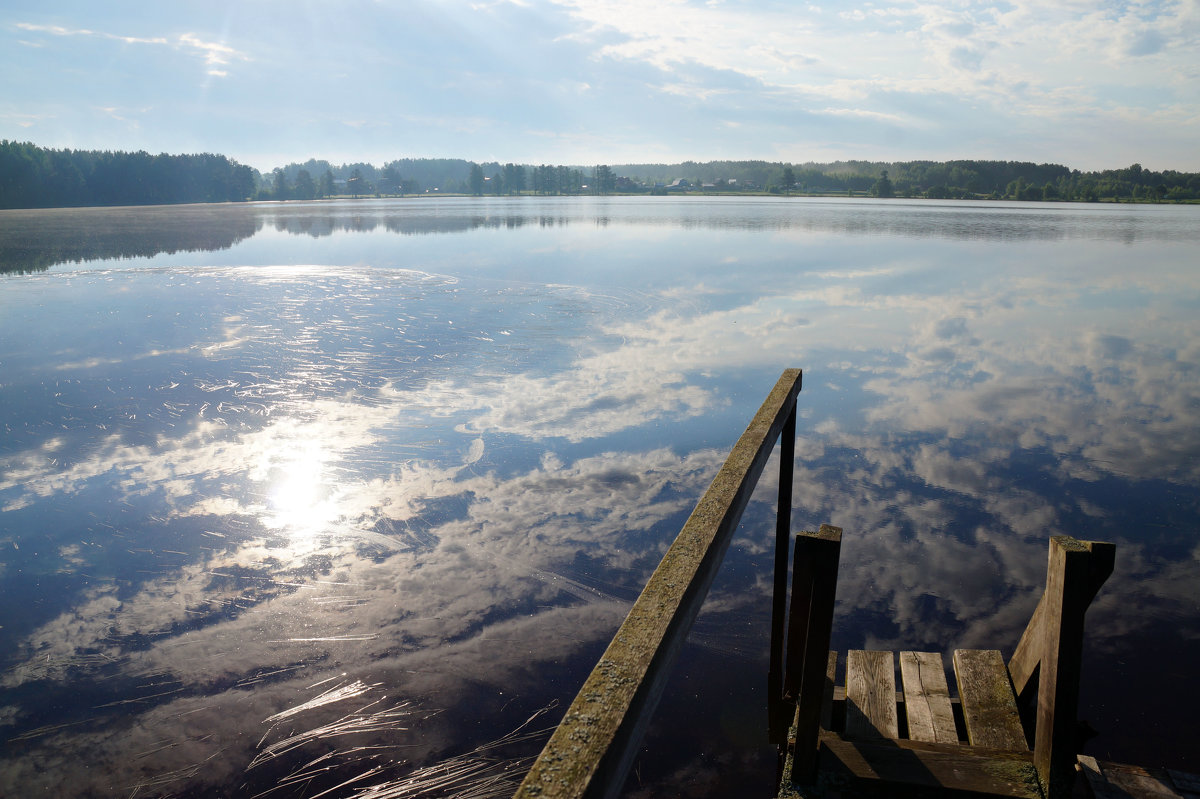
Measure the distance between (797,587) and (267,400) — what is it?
9.42 metres

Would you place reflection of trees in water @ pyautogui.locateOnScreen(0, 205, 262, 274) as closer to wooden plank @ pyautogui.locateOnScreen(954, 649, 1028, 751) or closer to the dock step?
the dock step

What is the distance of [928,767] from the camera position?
11.4 ft

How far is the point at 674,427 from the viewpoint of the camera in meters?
9.69

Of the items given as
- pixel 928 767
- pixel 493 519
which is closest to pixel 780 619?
pixel 928 767

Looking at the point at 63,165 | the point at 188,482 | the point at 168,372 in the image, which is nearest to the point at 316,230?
the point at 168,372

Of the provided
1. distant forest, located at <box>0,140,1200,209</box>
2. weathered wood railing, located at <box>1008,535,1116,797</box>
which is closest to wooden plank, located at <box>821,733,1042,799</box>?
weathered wood railing, located at <box>1008,535,1116,797</box>

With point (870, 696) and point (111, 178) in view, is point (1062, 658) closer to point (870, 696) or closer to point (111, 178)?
point (870, 696)

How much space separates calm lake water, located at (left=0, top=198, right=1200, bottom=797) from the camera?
4.62 metres

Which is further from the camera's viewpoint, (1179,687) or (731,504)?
(1179,687)

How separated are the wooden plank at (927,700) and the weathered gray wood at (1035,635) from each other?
391 mm

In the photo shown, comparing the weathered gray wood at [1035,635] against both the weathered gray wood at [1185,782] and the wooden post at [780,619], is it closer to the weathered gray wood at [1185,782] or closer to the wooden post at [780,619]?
the weathered gray wood at [1185,782]

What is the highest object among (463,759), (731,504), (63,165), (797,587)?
(63,165)

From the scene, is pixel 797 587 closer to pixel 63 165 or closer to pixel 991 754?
pixel 991 754

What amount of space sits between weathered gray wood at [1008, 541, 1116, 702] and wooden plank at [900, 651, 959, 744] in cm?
39
